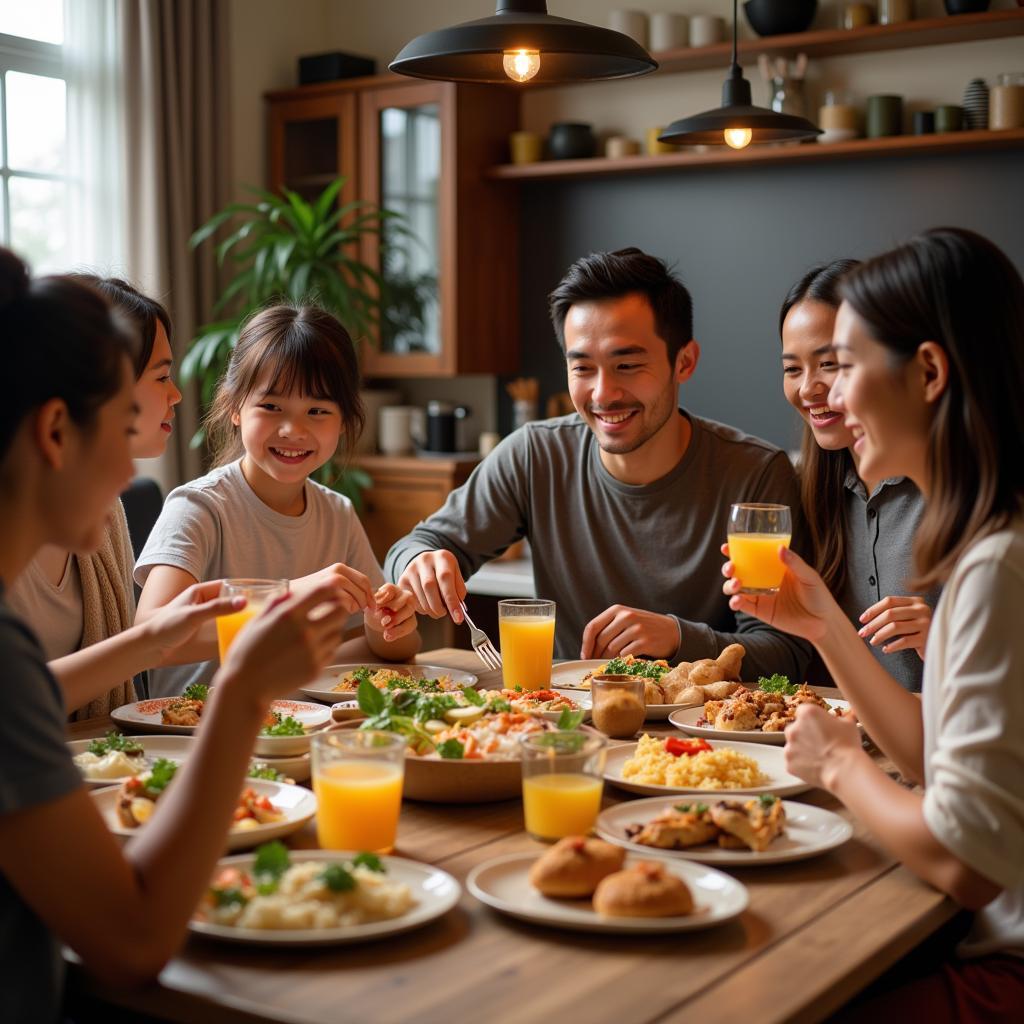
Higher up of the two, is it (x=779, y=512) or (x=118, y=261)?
(x=118, y=261)

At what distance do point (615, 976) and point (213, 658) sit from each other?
60.3 inches

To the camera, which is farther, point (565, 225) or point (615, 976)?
point (565, 225)

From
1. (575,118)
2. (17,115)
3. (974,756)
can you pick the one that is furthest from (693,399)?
(974,756)

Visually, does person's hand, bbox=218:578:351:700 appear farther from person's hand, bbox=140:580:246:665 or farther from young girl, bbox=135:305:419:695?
young girl, bbox=135:305:419:695

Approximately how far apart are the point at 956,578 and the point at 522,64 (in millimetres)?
1077

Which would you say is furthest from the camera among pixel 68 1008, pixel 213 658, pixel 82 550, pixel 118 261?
pixel 118 261

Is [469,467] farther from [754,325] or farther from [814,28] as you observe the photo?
[814,28]

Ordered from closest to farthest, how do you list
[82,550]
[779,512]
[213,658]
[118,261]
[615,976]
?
[615,976], [82,550], [779,512], [213,658], [118,261]

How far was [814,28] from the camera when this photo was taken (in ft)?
15.1

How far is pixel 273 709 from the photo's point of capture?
211 centimetres

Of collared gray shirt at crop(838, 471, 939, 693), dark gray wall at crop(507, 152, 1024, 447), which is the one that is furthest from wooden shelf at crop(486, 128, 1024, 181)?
collared gray shirt at crop(838, 471, 939, 693)

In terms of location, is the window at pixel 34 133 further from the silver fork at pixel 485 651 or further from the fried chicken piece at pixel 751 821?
the fried chicken piece at pixel 751 821

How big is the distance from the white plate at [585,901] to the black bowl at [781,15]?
3.66m

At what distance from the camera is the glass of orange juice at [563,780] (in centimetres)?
152
